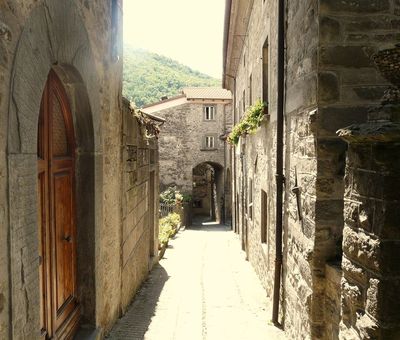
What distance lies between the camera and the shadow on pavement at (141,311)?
5.07 m

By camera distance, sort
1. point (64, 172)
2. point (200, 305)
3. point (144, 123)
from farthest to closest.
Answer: point (144, 123) < point (200, 305) < point (64, 172)

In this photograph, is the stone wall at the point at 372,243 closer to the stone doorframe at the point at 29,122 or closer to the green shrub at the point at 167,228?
the stone doorframe at the point at 29,122

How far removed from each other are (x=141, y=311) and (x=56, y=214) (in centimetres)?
333

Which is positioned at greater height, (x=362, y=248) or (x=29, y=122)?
(x=29, y=122)

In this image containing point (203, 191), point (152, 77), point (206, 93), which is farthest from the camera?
point (152, 77)

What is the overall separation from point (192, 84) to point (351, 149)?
58.4 m

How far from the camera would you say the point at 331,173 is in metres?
3.64

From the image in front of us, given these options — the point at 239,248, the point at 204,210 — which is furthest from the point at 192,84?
the point at 239,248

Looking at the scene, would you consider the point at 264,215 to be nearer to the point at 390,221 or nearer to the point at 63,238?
the point at 63,238

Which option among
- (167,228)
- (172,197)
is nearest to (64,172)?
(167,228)

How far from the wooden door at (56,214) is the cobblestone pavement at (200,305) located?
1401mm

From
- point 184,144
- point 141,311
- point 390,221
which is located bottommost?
point 141,311

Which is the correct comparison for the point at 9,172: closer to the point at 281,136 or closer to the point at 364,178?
the point at 364,178

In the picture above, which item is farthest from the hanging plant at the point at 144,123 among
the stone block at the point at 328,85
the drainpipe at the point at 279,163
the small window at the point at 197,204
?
the small window at the point at 197,204
